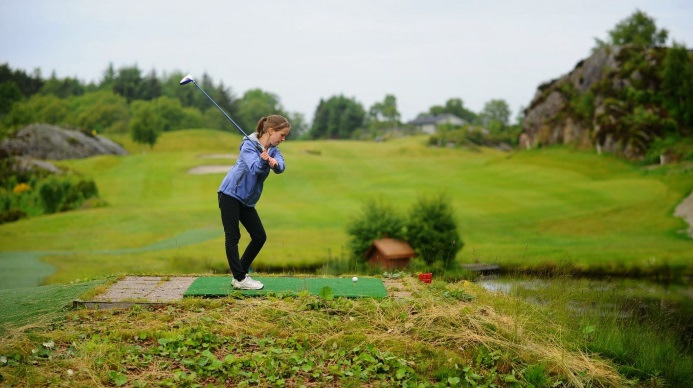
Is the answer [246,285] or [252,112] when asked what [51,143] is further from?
[252,112]

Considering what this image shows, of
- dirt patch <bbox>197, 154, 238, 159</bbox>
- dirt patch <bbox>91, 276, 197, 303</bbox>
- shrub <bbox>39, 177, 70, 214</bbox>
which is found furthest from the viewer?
dirt patch <bbox>197, 154, 238, 159</bbox>

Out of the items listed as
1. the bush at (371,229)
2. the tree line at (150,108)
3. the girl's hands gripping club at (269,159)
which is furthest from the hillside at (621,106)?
the girl's hands gripping club at (269,159)

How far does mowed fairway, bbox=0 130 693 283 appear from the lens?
2197cm

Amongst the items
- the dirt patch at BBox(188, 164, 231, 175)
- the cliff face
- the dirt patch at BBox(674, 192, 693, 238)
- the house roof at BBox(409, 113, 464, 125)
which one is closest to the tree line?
the house roof at BBox(409, 113, 464, 125)

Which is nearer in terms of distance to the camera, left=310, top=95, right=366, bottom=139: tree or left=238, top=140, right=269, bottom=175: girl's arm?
left=238, top=140, right=269, bottom=175: girl's arm

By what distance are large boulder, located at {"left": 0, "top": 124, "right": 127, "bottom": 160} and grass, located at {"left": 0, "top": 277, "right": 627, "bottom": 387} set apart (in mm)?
50473

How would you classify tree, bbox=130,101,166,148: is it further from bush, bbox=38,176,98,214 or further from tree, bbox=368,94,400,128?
tree, bbox=368,94,400,128

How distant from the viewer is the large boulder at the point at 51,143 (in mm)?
54375

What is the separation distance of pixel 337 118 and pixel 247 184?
10551 cm

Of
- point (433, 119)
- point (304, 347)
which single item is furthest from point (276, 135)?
point (433, 119)

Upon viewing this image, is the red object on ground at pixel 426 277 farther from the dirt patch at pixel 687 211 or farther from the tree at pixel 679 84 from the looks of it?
the tree at pixel 679 84

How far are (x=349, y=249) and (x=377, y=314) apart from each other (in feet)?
43.1

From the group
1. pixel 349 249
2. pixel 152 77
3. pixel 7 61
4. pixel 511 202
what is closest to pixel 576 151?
pixel 511 202

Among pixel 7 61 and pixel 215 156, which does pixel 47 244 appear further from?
pixel 7 61
